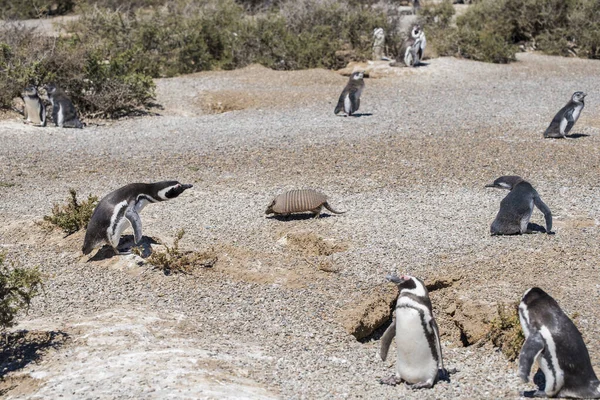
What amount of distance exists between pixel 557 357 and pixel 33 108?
9.66 m

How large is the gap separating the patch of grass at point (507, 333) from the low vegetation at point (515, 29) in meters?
13.2

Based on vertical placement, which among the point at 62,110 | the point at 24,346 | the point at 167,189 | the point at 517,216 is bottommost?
the point at 62,110

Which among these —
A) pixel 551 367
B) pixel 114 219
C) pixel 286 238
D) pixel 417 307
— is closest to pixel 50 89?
pixel 114 219

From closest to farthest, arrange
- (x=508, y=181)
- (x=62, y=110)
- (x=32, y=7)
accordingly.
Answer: (x=508, y=181) < (x=62, y=110) < (x=32, y=7)

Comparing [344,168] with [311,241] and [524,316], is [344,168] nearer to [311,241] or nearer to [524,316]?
[311,241]

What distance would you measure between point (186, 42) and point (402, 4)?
15112 mm

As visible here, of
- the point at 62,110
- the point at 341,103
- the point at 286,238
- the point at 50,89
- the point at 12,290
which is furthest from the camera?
the point at 341,103

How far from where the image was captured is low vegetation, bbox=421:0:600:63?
1777cm

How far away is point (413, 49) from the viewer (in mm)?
15992

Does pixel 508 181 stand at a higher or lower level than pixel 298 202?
higher

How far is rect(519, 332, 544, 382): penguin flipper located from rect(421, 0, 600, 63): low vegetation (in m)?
13.9

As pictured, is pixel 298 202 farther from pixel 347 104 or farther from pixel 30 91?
pixel 30 91

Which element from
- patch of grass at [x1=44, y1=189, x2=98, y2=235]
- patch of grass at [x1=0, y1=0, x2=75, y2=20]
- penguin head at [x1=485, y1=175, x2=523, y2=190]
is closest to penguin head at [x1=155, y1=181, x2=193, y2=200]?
patch of grass at [x1=44, y1=189, x2=98, y2=235]

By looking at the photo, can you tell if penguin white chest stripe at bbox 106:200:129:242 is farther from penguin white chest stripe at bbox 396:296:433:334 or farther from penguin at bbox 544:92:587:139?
penguin at bbox 544:92:587:139
